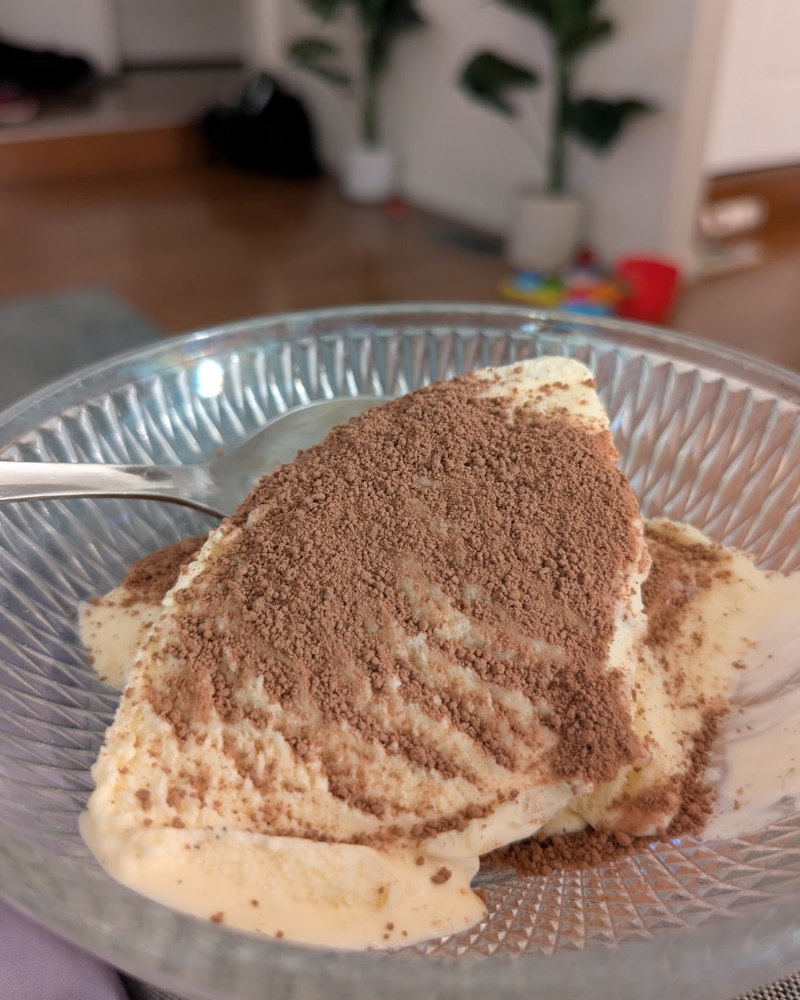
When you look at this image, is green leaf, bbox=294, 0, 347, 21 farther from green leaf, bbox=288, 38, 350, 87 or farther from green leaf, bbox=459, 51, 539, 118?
green leaf, bbox=459, 51, 539, 118

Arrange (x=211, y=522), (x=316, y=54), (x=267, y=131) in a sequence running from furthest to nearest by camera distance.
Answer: (x=267, y=131)
(x=316, y=54)
(x=211, y=522)

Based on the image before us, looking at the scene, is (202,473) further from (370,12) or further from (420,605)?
(370,12)

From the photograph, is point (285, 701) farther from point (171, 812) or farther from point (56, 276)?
point (56, 276)

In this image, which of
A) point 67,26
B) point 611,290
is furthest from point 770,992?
point 67,26

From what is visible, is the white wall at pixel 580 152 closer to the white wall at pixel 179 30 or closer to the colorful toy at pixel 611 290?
the colorful toy at pixel 611 290

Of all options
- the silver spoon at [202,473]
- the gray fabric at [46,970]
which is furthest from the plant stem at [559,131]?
the gray fabric at [46,970]

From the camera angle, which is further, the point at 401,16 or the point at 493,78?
the point at 401,16
